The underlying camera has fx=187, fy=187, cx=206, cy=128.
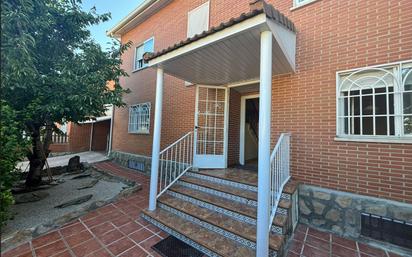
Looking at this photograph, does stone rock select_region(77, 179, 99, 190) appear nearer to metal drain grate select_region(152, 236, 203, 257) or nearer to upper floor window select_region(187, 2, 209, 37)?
metal drain grate select_region(152, 236, 203, 257)

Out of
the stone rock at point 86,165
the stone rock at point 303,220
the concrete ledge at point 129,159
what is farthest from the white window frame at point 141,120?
the stone rock at point 303,220

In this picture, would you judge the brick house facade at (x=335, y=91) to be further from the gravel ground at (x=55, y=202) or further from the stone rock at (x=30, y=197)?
the stone rock at (x=30, y=197)

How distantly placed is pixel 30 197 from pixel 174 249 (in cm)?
382

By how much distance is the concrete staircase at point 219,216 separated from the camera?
2689 millimetres

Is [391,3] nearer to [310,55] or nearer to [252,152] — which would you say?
[310,55]

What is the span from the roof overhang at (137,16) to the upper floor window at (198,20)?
1771 mm

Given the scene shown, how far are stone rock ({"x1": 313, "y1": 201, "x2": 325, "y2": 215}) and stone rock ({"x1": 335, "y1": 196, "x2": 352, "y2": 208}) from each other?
264 mm

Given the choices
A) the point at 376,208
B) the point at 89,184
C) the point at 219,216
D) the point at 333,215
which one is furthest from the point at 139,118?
the point at 376,208

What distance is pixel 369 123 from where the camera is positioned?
3.31 metres

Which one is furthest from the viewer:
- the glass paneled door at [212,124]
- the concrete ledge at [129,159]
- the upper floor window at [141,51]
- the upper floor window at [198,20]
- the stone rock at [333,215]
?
the upper floor window at [141,51]

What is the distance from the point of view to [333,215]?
338 centimetres

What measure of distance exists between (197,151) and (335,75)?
11.8 ft

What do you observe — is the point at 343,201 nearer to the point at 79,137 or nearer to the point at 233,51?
the point at 233,51

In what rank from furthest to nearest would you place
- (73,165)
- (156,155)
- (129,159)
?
(129,159) → (73,165) → (156,155)
